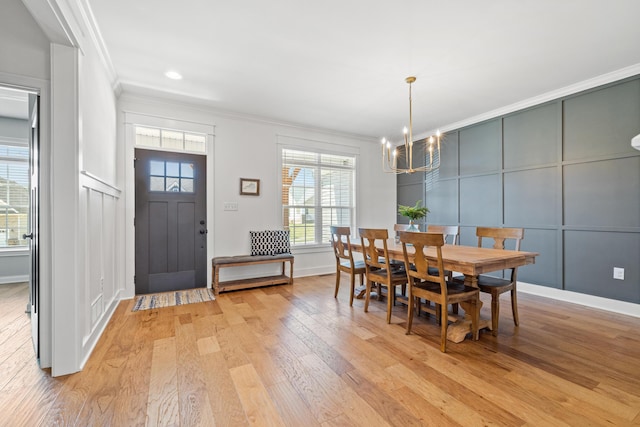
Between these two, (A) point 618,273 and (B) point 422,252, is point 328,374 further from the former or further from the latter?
(A) point 618,273

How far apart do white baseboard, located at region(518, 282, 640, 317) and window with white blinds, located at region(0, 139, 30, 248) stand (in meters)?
7.57

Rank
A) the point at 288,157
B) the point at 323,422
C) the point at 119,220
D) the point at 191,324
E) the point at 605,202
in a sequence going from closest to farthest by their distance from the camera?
the point at 323,422, the point at 191,324, the point at 605,202, the point at 119,220, the point at 288,157

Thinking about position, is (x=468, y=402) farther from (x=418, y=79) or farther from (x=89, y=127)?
(x=89, y=127)

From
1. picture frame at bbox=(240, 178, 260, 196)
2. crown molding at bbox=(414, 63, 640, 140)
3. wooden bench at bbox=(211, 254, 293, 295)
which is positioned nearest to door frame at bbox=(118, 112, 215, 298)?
wooden bench at bbox=(211, 254, 293, 295)

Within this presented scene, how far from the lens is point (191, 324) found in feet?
9.09

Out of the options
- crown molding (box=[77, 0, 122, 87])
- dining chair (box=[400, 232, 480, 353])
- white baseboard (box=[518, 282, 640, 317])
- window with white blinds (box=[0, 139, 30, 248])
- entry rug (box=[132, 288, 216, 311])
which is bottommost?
entry rug (box=[132, 288, 216, 311])

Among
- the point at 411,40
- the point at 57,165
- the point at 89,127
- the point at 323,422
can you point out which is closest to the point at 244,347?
the point at 323,422

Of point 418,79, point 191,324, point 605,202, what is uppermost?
point 418,79

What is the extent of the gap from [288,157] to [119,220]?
8.63 feet

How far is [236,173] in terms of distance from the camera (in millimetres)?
4336

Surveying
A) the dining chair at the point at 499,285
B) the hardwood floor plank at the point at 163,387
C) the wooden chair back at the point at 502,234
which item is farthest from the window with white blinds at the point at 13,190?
the wooden chair back at the point at 502,234

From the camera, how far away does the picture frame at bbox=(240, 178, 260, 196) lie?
4.38 metres

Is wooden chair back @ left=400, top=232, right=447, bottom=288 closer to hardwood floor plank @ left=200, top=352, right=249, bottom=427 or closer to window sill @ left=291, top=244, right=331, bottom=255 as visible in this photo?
hardwood floor plank @ left=200, top=352, right=249, bottom=427

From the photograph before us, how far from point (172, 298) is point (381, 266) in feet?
8.84
